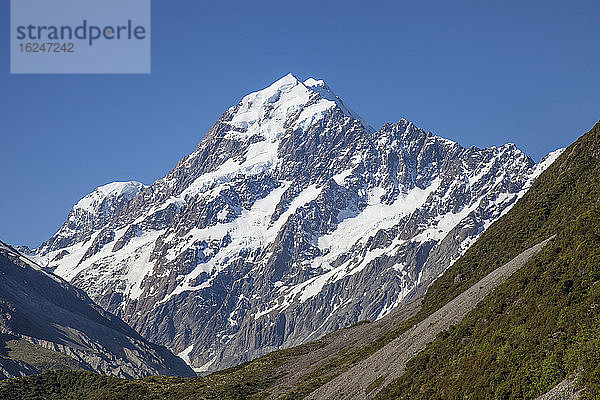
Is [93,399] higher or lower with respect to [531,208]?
lower

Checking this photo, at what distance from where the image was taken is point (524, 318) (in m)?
55.2

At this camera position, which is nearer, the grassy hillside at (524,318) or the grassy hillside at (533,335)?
the grassy hillside at (533,335)

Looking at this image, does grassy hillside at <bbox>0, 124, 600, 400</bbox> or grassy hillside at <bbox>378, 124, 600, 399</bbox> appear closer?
grassy hillside at <bbox>378, 124, 600, 399</bbox>

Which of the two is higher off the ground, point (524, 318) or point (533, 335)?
point (524, 318)

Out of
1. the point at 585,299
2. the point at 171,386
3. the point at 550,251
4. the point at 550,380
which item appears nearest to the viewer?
the point at 550,380

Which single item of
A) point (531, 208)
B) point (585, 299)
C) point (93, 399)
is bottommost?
point (93, 399)

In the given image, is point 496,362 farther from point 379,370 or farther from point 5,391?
point 5,391

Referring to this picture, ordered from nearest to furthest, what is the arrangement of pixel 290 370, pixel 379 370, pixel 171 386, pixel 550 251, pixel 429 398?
1. pixel 429 398
2. pixel 550 251
3. pixel 379 370
4. pixel 290 370
5. pixel 171 386

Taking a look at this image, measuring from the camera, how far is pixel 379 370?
7719 cm

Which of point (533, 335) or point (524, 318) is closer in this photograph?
point (533, 335)

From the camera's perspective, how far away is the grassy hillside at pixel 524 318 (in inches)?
1874

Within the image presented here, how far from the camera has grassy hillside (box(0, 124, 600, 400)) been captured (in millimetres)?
47594

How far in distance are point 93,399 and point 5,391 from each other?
19.0 m

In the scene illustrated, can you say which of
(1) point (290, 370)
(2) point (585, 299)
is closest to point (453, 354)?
(2) point (585, 299)
